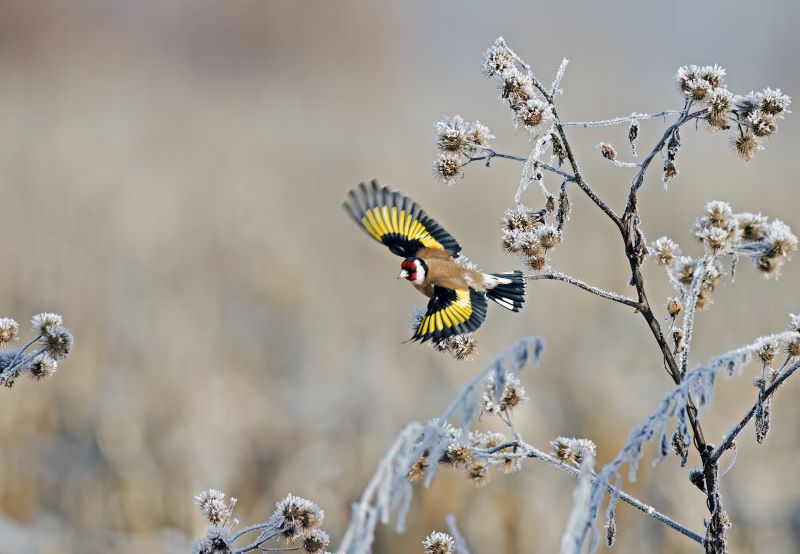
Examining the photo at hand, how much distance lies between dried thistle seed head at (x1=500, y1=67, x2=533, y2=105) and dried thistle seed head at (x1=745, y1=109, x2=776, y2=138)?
302 mm

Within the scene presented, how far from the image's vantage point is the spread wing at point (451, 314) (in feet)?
4.52

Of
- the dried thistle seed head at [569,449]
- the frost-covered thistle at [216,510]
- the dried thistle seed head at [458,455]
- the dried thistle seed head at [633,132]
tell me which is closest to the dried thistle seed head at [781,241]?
the dried thistle seed head at [633,132]

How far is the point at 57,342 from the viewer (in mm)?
1216

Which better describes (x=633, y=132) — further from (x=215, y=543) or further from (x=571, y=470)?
(x=215, y=543)

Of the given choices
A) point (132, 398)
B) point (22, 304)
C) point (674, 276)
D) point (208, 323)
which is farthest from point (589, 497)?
point (22, 304)

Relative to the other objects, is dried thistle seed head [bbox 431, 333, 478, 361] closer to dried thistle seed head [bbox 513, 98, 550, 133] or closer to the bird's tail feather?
the bird's tail feather

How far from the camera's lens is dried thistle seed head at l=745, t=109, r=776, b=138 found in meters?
1.28

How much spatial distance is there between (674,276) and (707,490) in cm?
30

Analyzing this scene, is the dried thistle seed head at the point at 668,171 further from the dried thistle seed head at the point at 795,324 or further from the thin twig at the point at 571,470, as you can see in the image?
the thin twig at the point at 571,470

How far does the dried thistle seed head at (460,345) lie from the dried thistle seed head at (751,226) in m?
0.39

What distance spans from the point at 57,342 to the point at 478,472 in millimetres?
570

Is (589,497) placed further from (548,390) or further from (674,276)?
(548,390)

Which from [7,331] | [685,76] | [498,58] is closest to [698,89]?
[685,76]

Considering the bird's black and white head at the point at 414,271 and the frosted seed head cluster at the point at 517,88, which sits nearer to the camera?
the frosted seed head cluster at the point at 517,88
